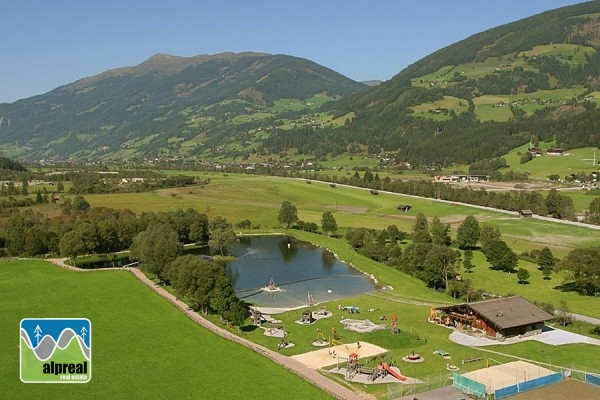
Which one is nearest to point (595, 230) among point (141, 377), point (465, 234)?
point (465, 234)

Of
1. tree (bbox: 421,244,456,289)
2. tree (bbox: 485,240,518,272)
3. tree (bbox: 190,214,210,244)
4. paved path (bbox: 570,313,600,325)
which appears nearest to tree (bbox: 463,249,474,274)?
tree (bbox: 485,240,518,272)

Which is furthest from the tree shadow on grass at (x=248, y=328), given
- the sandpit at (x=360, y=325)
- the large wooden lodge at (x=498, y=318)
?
the large wooden lodge at (x=498, y=318)

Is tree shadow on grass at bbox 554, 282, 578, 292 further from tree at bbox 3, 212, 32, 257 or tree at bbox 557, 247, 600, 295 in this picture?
tree at bbox 3, 212, 32, 257

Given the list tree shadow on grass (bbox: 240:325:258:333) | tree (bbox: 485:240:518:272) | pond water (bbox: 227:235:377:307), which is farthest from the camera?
tree (bbox: 485:240:518:272)

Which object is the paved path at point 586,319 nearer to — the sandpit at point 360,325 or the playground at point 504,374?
the playground at point 504,374

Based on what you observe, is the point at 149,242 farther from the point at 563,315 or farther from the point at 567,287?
the point at 567,287

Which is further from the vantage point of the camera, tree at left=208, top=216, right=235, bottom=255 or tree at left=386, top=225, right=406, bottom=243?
tree at left=386, top=225, right=406, bottom=243
